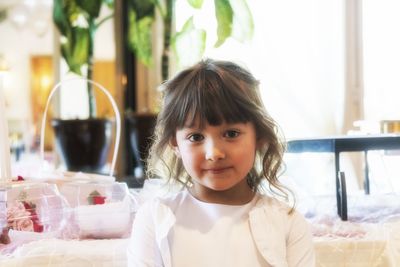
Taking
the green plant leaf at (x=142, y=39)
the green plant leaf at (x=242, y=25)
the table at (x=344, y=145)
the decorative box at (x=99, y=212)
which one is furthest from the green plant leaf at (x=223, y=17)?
the green plant leaf at (x=142, y=39)

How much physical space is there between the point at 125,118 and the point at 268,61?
104 centimetres

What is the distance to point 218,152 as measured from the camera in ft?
2.62

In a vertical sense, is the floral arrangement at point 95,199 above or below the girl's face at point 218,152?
below

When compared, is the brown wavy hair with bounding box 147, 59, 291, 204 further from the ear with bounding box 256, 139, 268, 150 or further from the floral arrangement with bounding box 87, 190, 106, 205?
the floral arrangement with bounding box 87, 190, 106, 205

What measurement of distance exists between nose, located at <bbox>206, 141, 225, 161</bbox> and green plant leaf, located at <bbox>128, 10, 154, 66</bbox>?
2355 mm

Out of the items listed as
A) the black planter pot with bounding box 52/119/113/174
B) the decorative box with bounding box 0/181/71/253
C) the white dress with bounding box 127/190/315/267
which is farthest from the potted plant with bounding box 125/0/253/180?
the white dress with bounding box 127/190/315/267

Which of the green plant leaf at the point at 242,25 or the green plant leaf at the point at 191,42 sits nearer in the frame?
the green plant leaf at the point at 242,25

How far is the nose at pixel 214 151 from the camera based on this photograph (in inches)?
31.3

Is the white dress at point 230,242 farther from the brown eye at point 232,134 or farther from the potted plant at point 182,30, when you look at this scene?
the potted plant at point 182,30

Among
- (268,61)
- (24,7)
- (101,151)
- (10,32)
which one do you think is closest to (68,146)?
(101,151)

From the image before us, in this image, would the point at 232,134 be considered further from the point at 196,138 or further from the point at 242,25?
the point at 242,25

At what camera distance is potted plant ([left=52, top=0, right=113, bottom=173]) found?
2.88 metres

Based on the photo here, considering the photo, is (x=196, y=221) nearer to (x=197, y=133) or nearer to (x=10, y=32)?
(x=197, y=133)

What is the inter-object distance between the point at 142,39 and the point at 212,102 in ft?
7.78
